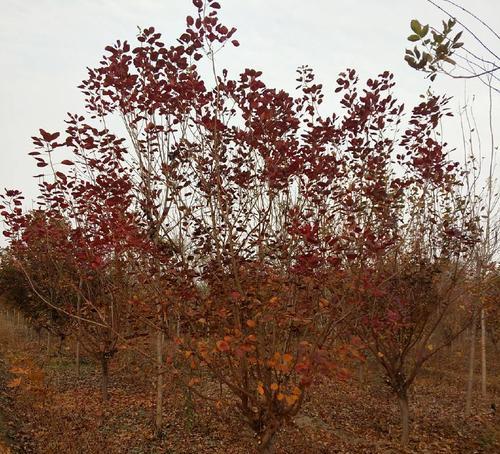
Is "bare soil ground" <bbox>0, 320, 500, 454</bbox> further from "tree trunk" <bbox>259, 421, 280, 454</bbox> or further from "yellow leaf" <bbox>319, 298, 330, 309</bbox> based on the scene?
"yellow leaf" <bbox>319, 298, 330, 309</bbox>

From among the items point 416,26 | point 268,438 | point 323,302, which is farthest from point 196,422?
point 416,26

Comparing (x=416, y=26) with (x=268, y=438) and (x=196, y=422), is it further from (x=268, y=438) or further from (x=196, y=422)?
(x=196, y=422)

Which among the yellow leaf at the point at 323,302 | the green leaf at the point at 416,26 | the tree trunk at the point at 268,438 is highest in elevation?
the green leaf at the point at 416,26

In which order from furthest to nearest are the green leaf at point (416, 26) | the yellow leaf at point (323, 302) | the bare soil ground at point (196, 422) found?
the bare soil ground at point (196, 422) → the yellow leaf at point (323, 302) → the green leaf at point (416, 26)

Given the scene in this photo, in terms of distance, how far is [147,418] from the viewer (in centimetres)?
858

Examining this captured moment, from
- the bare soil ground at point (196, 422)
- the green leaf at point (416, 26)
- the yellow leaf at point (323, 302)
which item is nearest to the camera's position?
the green leaf at point (416, 26)

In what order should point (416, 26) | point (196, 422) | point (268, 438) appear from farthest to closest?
point (196, 422) < point (268, 438) < point (416, 26)

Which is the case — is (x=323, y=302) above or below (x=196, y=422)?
above

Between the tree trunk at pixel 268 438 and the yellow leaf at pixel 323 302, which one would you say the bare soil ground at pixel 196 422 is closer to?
the tree trunk at pixel 268 438

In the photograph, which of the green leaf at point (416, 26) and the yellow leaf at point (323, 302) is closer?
the green leaf at point (416, 26)

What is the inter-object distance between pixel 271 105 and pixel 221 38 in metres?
0.77

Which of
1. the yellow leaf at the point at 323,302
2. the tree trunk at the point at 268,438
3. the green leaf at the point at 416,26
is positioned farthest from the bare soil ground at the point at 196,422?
the green leaf at the point at 416,26

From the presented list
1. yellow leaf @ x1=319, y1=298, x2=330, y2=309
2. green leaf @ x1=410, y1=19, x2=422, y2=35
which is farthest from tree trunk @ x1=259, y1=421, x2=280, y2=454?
green leaf @ x1=410, y1=19, x2=422, y2=35

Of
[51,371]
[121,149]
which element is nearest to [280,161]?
[121,149]
